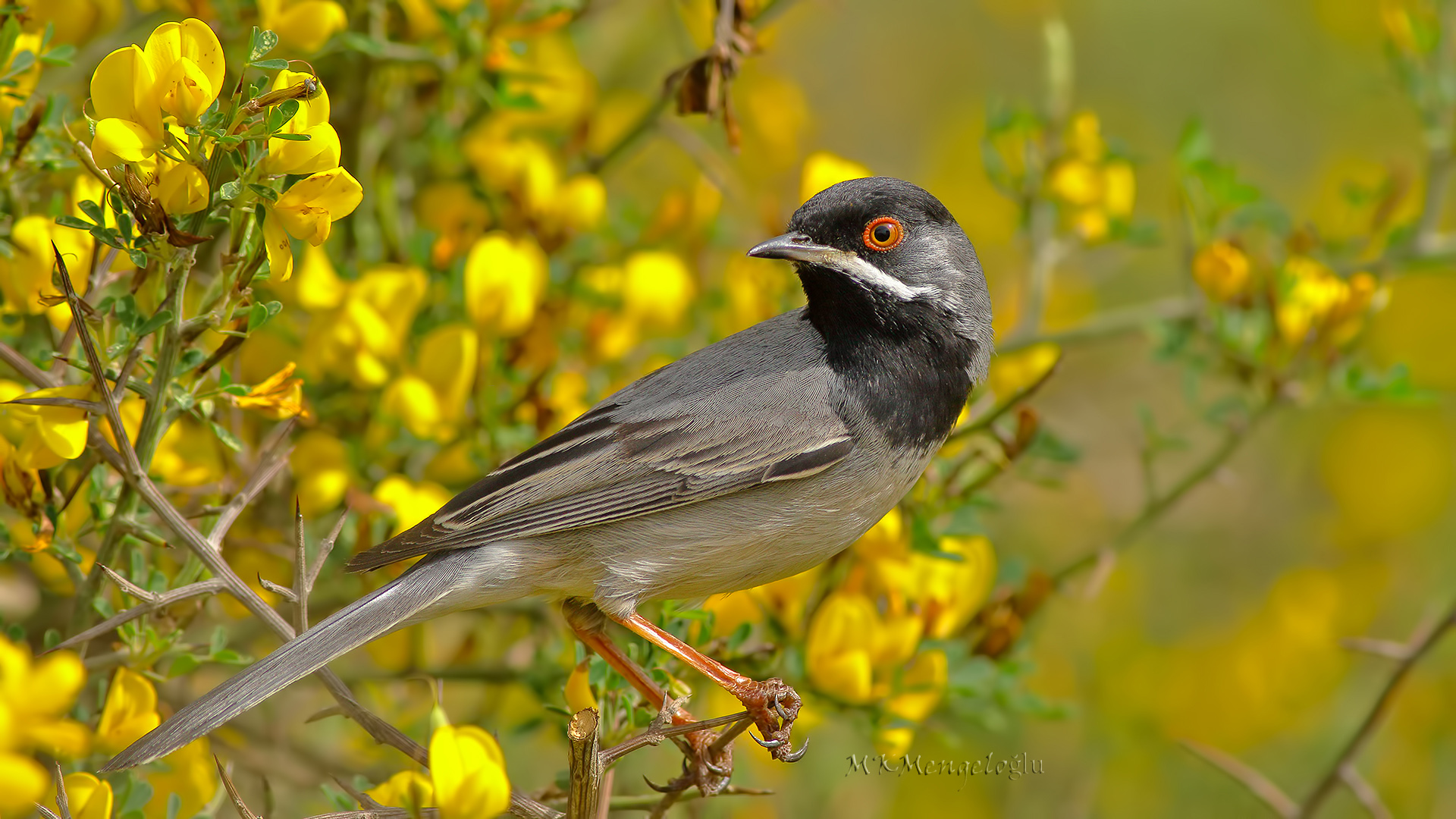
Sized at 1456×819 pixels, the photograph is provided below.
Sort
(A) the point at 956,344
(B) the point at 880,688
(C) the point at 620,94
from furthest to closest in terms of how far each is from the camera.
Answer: (C) the point at 620,94
(A) the point at 956,344
(B) the point at 880,688

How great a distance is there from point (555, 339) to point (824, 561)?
1.11m

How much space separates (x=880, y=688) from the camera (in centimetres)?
334

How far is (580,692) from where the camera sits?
2.96m

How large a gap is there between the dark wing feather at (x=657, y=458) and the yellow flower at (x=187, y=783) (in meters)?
0.78

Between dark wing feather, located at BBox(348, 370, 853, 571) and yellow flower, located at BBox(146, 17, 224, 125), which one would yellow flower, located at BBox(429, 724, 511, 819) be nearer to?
dark wing feather, located at BBox(348, 370, 853, 571)

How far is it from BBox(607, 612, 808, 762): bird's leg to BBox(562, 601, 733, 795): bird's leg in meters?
0.09

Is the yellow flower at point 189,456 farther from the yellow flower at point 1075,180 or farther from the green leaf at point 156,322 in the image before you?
the yellow flower at point 1075,180

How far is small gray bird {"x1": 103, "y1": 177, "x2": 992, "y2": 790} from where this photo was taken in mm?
3305

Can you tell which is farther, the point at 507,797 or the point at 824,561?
the point at 824,561

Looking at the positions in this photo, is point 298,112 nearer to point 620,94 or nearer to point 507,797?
point 507,797

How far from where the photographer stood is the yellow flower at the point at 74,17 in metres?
3.23

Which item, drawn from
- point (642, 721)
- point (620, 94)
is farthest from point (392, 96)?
point (642, 721)

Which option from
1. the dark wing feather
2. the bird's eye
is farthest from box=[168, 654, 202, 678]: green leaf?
the bird's eye

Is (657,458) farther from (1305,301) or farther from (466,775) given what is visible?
(1305,301)
